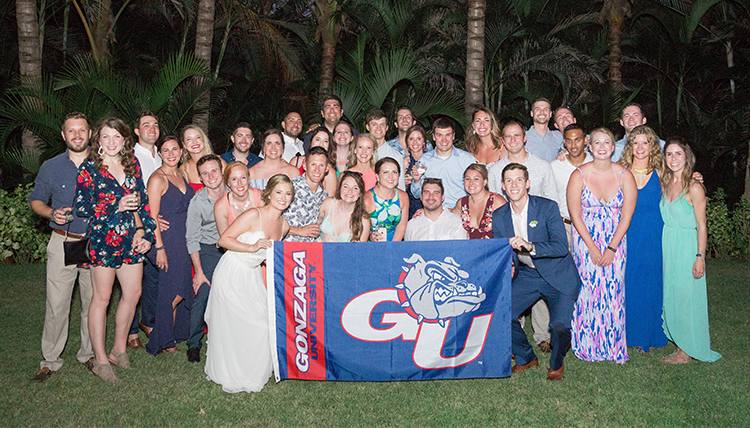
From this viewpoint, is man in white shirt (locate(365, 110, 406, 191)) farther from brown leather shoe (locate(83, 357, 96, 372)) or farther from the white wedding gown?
brown leather shoe (locate(83, 357, 96, 372))

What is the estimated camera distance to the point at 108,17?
12.5 meters

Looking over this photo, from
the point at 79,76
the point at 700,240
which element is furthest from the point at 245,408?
the point at 79,76

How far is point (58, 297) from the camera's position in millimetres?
5109

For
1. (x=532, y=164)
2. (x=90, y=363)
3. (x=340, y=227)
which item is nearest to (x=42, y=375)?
(x=90, y=363)

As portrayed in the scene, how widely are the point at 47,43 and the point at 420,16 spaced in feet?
36.8

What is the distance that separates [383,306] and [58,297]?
9.09ft

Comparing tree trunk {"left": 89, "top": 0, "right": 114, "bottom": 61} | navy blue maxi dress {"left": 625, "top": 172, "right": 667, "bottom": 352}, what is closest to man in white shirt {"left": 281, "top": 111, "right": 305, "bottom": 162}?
navy blue maxi dress {"left": 625, "top": 172, "right": 667, "bottom": 352}

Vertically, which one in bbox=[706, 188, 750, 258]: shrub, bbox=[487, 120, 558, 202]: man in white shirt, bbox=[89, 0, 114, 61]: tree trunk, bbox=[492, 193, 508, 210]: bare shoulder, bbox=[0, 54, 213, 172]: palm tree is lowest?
bbox=[706, 188, 750, 258]: shrub

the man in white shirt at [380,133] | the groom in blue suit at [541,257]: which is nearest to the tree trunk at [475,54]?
the man in white shirt at [380,133]

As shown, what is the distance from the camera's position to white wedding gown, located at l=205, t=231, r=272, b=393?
4965mm

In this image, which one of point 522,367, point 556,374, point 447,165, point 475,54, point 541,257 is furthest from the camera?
point 475,54

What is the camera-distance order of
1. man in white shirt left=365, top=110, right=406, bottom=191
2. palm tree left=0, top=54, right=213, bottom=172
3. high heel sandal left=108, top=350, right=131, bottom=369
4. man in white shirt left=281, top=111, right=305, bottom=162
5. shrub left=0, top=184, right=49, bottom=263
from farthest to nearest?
shrub left=0, top=184, right=49, bottom=263 → palm tree left=0, top=54, right=213, bottom=172 → man in white shirt left=281, top=111, right=305, bottom=162 → man in white shirt left=365, top=110, right=406, bottom=191 → high heel sandal left=108, top=350, right=131, bottom=369

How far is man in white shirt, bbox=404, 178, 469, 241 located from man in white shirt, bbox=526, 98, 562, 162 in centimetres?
198

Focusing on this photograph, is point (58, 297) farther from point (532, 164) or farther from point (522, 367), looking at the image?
point (532, 164)
